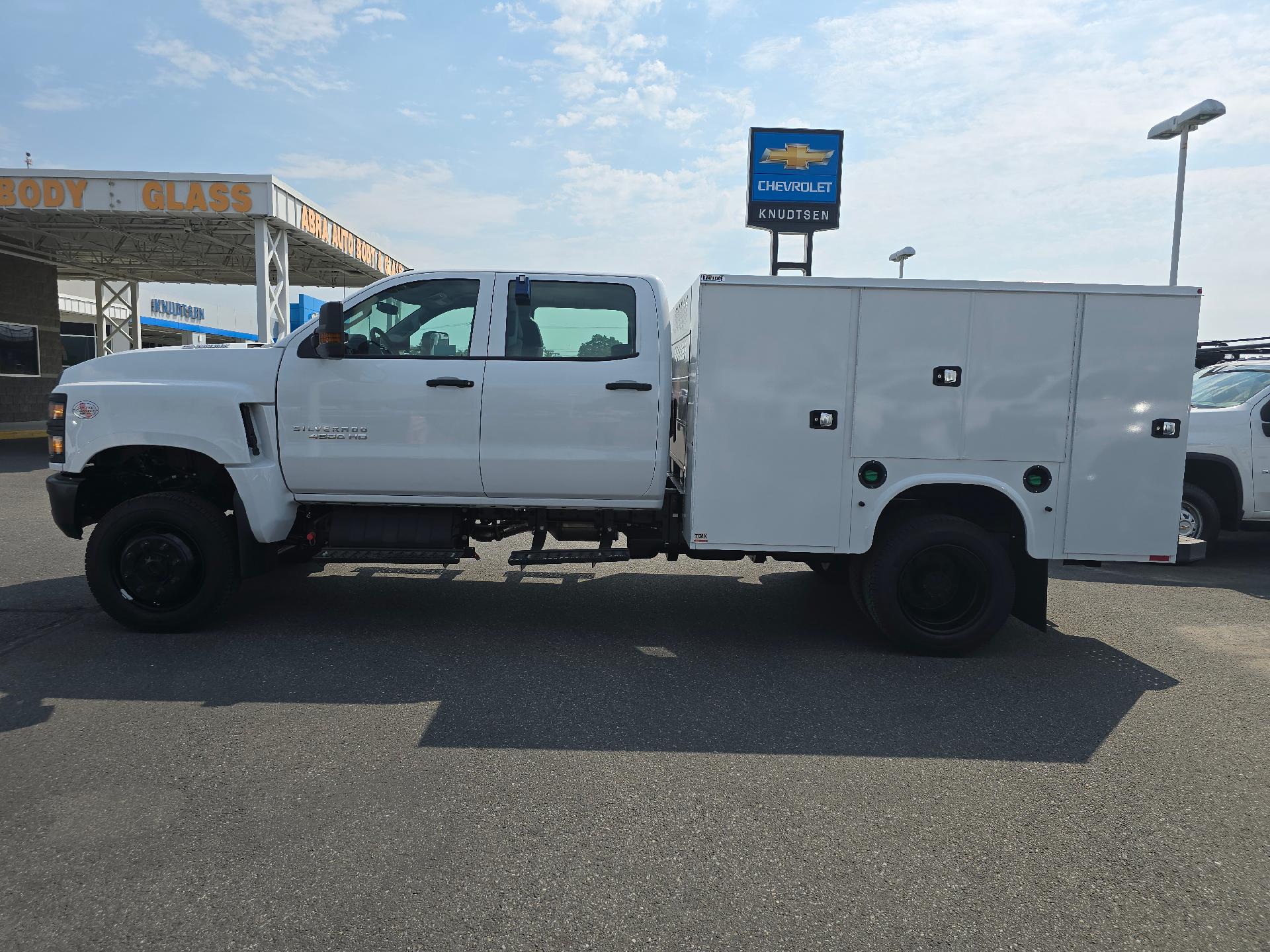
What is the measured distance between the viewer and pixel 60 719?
4.06m

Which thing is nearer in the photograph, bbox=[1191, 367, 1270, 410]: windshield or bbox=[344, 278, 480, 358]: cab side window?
bbox=[344, 278, 480, 358]: cab side window

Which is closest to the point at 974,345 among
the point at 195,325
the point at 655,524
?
the point at 655,524

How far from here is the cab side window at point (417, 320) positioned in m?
5.39

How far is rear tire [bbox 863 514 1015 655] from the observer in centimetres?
514

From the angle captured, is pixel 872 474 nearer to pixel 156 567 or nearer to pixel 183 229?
pixel 156 567

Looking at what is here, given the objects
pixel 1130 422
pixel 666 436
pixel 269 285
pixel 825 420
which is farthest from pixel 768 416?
pixel 269 285

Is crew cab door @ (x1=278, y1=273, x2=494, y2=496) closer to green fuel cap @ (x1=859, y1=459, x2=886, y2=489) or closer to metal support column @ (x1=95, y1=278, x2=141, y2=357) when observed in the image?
green fuel cap @ (x1=859, y1=459, x2=886, y2=489)

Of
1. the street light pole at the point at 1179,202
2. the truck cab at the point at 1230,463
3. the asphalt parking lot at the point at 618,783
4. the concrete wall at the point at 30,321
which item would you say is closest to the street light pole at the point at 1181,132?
the street light pole at the point at 1179,202

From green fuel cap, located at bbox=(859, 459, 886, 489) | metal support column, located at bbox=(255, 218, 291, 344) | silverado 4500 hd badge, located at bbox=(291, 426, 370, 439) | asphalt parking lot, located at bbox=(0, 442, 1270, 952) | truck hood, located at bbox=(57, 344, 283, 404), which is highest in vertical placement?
metal support column, located at bbox=(255, 218, 291, 344)

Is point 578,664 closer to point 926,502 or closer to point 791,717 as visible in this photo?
point 791,717

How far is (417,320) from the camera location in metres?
5.44

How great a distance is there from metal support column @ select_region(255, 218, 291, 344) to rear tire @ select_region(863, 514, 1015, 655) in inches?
542

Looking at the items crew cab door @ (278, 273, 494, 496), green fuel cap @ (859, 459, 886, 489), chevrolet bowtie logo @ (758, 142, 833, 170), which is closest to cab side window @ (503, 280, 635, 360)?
crew cab door @ (278, 273, 494, 496)

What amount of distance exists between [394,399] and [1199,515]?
25.9 ft
